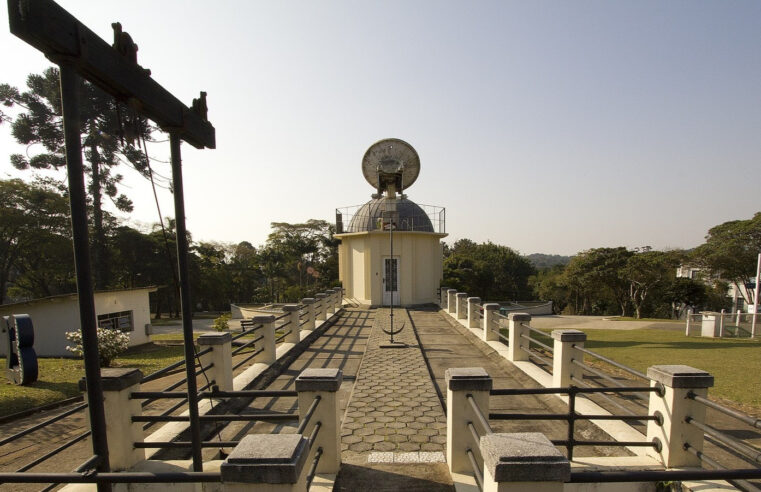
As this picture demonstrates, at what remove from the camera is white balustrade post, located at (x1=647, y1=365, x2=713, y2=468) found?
3.71 meters

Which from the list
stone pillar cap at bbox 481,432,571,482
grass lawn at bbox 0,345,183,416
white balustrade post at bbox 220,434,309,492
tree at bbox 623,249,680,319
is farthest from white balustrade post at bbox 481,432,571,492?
tree at bbox 623,249,680,319

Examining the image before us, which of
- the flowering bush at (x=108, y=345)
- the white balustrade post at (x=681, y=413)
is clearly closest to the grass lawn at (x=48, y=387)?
the flowering bush at (x=108, y=345)

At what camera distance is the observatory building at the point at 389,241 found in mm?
18844

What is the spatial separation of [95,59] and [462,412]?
4392 mm

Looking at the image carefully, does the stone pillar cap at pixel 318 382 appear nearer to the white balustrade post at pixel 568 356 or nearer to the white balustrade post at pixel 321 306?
the white balustrade post at pixel 568 356

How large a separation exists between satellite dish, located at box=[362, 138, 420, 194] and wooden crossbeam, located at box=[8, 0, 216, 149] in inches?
697

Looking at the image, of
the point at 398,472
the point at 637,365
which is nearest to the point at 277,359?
the point at 398,472

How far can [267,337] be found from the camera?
7.96 m

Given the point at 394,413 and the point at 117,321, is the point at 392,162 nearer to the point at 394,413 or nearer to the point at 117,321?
the point at 394,413

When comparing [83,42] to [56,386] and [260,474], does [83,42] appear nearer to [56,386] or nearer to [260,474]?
[260,474]

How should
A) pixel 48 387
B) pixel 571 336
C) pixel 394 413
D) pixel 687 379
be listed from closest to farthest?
pixel 687 379, pixel 394 413, pixel 571 336, pixel 48 387

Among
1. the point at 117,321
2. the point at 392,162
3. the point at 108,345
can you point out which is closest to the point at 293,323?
the point at 108,345

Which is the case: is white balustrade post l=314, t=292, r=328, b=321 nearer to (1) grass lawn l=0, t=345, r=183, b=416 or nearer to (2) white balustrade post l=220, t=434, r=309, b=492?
(1) grass lawn l=0, t=345, r=183, b=416

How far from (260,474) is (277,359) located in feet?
21.0
